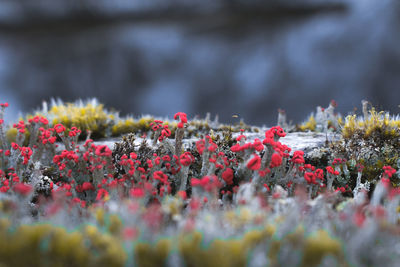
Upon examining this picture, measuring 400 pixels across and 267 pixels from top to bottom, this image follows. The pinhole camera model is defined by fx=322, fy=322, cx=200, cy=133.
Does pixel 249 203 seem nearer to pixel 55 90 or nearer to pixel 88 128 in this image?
pixel 88 128

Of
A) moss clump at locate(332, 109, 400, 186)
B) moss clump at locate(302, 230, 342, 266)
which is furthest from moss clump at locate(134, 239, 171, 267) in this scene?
moss clump at locate(332, 109, 400, 186)

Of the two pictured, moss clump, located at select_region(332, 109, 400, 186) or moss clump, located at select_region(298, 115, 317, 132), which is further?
moss clump, located at select_region(298, 115, 317, 132)

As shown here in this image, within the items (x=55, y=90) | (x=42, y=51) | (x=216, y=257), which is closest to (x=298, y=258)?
(x=216, y=257)

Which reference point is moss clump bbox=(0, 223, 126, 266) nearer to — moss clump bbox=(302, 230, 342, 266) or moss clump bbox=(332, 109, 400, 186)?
moss clump bbox=(302, 230, 342, 266)

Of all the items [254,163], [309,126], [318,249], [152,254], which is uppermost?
[309,126]

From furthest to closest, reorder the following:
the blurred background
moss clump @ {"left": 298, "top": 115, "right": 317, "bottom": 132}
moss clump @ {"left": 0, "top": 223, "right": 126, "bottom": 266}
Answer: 1. the blurred background
2. moss clump @ {"left": 298, "top": 115, "right": 317, "bottom": 132}
3. moss clump @ {"left": 0, "top": 223, "right": 126, "bottom": 266}

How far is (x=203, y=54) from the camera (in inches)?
467

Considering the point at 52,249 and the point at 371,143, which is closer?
the point at 52,249

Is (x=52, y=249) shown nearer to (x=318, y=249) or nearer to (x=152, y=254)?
(x=152, y=254)

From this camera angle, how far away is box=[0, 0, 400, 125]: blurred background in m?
9.83

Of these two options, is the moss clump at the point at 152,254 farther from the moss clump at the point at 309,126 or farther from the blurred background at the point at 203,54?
the blurred background at the point at 203,54

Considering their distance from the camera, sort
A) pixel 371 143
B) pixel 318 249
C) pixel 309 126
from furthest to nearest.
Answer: pixel 309 126, pixel 371 143, pixel 318 249

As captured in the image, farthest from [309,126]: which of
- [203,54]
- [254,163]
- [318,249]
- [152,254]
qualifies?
[203,54]

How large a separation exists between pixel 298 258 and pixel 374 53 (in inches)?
400
